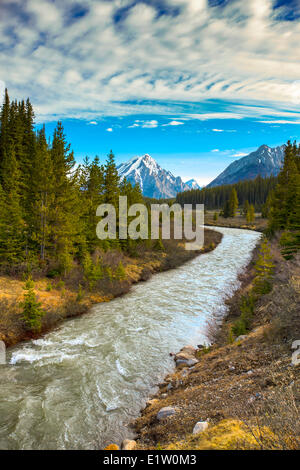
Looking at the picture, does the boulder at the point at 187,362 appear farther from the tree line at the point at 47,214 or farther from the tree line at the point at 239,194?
the tree line at the point at 239,194

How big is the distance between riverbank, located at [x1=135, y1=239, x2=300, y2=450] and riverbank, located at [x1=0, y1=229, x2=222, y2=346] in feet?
25.9

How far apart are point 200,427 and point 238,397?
135 centimetres

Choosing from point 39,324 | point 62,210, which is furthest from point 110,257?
point 39,324

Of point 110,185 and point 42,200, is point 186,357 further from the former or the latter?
point 110,185

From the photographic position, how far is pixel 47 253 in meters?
19.2

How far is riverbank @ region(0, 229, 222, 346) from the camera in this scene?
11.9m

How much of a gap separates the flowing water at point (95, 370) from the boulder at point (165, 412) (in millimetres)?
1083

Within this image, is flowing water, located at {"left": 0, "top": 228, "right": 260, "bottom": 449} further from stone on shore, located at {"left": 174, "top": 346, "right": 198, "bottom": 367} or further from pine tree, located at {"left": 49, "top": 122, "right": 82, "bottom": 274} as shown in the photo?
pine tree, located at {"left": 49, "top": 122, "right": 82, "bottom": 274}

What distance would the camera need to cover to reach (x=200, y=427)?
15.2ft

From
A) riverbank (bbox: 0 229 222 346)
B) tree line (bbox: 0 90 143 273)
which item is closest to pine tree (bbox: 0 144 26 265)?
tree line (bbox: 0 90 143 273)

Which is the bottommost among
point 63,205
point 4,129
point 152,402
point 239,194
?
point 152,402

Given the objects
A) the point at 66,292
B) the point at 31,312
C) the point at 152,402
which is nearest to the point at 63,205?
the point at 66,292
